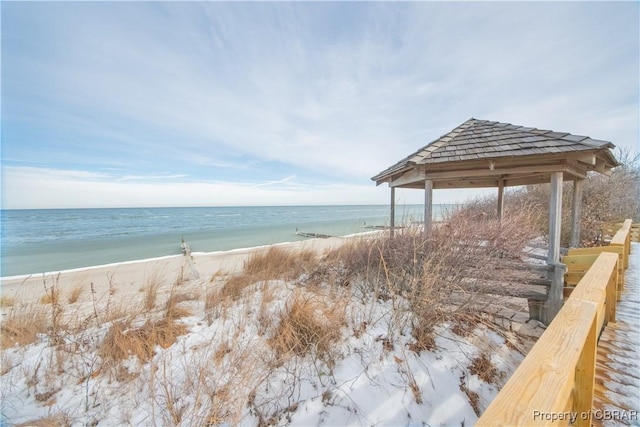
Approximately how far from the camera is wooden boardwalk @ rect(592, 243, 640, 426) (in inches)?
59.2

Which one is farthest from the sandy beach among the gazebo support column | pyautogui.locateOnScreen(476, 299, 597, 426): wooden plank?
pyautogui.locateOnScreen(476, 299, 597, 426): wooden plank

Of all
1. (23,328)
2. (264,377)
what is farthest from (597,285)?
(23,328)

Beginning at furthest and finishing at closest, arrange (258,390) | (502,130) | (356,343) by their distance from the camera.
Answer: (502,130) → (356,343) → (258,390)

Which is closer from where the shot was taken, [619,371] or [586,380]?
[586,380]

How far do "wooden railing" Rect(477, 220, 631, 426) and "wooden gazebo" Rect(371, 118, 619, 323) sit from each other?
2.62 meters

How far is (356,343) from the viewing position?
2861 mm

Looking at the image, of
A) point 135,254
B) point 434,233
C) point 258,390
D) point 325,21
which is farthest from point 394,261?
point 135,254

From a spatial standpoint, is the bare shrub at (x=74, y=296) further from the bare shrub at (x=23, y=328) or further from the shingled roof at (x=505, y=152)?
the shingled roof at (x=505, y=152)

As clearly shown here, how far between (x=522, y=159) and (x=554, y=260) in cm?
171

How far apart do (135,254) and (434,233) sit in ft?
53.3

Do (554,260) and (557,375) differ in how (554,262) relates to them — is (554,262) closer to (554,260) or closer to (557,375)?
(554,260)

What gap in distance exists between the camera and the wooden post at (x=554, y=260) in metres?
3.59

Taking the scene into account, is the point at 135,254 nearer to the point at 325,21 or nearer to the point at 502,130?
the point at 325,21

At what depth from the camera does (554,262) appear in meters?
3.70
